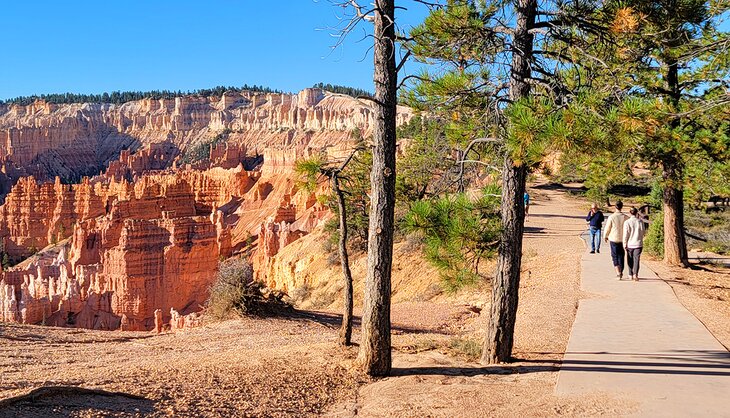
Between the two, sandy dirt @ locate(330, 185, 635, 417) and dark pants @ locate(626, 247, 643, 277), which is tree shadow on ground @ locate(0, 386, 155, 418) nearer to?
sandy dirt @ locate(330, 185, 635, 417)

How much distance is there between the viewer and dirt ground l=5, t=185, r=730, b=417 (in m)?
6.00

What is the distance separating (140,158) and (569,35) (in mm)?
128358

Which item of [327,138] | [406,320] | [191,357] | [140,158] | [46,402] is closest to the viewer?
[46,402]

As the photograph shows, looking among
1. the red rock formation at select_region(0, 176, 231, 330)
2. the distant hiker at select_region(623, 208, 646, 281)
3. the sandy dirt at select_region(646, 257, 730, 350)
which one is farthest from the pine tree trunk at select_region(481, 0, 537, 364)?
the red rock formation at select_region(0, 176, 231, 330)

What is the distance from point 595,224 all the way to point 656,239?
232 centimetres

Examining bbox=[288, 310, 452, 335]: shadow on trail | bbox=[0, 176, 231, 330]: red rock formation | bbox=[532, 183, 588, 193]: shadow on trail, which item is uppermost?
bbox=[532, 183, 588, 193]: shadow on trail

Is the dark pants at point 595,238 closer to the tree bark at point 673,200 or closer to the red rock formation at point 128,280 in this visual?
the tree bark at point 673,200

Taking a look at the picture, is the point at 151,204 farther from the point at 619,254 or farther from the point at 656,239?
the point at 619,254

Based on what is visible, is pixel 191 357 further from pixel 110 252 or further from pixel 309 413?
pixel 110 252

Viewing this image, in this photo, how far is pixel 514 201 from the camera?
7363 millimetres

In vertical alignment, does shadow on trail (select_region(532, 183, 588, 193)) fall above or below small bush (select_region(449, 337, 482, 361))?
above

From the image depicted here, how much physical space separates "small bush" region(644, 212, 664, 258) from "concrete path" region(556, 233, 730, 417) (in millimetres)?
6108

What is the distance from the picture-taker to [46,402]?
18.0 ft

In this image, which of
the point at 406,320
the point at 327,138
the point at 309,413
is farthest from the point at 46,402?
the point at 327,138
